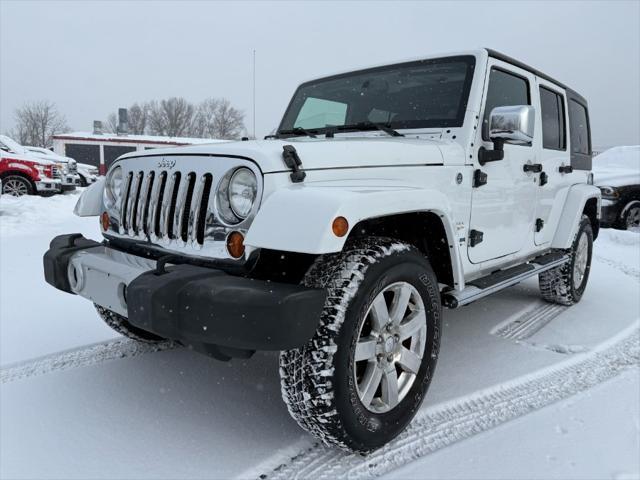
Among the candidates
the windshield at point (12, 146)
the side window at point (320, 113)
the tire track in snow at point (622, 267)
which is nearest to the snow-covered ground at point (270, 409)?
the side window at point (320, 113)

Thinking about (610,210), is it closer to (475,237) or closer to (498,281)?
(498,281)

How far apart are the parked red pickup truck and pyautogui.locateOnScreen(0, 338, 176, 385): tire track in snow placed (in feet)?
35.2

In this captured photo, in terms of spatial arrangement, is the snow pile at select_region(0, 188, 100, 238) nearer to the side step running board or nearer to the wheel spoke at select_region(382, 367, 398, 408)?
the side step running board

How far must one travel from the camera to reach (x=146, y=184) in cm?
232

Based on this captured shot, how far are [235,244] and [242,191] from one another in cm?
22

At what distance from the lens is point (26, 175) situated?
1217 cm

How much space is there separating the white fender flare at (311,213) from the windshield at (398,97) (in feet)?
3.75

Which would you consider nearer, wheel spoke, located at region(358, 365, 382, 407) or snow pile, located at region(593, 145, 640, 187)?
wheel spoke, located at region(358, 365, 382, 407)

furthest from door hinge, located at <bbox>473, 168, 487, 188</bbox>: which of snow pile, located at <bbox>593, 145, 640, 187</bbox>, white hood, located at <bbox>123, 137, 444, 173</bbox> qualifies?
snow pile, located at <bbox>593, 145, 640, 187</bbox>

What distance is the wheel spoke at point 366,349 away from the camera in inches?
77.5

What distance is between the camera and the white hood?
1985 millimetres

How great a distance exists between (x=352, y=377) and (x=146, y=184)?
4.24 feet

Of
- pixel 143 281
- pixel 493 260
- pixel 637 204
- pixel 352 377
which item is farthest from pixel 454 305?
pixel 637 204

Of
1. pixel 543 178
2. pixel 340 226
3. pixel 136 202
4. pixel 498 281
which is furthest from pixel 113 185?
pixel 543 178
